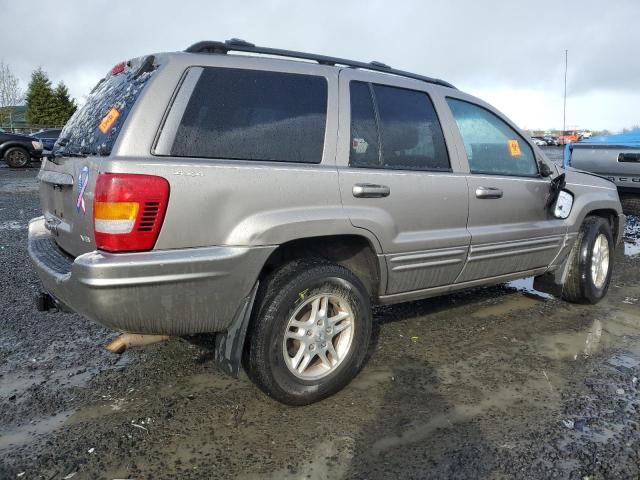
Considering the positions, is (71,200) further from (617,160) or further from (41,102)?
(41,102)

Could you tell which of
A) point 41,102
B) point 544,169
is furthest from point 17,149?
point 41,102

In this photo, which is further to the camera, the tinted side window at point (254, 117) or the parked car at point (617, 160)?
the parked car at point (617, 160)

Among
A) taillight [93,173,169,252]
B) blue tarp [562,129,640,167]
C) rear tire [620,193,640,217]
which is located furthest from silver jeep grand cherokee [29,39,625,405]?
rear tire [620,193,640,217]

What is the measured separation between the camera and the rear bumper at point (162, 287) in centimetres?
241

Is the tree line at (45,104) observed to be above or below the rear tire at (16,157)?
above

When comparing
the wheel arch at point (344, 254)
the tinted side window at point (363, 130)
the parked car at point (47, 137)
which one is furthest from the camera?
the parked car at point (47, 137)

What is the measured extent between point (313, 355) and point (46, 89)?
47857 millimetres

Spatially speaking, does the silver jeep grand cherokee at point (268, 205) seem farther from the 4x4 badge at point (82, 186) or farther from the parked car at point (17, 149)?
the parked car at point (17, 149)

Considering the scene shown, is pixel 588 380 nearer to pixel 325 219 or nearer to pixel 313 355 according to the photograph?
pixel 313 355

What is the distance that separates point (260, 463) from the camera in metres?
2.47

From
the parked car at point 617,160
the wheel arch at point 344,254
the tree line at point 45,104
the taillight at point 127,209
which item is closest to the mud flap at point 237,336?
the wheel arch at point 344,254

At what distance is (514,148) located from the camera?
4324 millimetres

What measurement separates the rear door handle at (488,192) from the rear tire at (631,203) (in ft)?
18.1

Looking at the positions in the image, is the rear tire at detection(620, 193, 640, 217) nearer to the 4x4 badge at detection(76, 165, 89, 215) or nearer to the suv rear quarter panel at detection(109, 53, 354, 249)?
the suv rear quarter panel at detection(109, 53, 354, 249)
